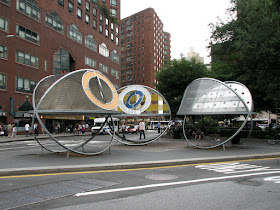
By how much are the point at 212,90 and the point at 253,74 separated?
7.51m

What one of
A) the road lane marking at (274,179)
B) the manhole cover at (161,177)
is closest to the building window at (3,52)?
the manhole cover at (161,177)

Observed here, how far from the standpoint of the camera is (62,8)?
45.3 m

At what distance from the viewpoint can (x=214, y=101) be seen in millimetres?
15977

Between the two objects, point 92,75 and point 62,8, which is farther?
point 62,8

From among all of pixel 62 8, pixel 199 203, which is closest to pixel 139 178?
pixel 199 203

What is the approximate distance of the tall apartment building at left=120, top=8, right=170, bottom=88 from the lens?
4348 inches

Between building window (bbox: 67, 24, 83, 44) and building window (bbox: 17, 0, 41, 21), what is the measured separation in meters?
8.06

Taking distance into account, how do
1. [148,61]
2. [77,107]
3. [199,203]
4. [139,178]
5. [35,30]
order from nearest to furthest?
[199,203] → [139,178] → [77,107] → [35,30] → [148,61]

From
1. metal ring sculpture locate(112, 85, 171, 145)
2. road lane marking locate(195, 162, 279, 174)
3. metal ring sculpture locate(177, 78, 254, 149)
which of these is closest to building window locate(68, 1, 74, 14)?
metal ring sculpture locate(112, 85, 171, 145)

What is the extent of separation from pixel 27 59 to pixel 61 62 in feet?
24.9

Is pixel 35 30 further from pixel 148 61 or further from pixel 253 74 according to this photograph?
pixel 148 61

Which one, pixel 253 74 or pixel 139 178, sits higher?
pixel 253 74

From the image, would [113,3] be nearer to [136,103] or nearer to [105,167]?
[136,103]

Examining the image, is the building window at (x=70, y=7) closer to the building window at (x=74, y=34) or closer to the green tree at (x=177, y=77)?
the building window at (x=74, y=34)
